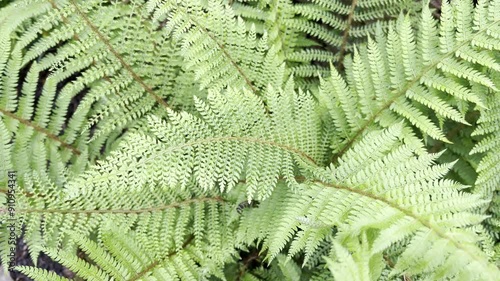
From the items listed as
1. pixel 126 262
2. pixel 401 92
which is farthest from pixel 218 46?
pixel 126 262

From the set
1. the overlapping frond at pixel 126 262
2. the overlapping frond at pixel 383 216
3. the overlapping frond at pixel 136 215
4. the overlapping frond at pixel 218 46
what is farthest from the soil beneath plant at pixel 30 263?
the overlapping frond at pixel 218 46

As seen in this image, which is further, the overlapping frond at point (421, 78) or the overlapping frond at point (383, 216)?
the overlapping frond at point (421, 78)

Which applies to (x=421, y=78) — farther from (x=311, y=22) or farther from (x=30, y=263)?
(x=30, y=263)

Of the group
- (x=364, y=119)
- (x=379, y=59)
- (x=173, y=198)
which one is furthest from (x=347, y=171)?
(x=173, y=198)

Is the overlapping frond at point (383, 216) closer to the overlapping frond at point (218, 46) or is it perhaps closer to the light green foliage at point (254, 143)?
the light green foliage at point (254, 143)

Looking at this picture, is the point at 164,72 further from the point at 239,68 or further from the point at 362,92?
the point at 362,92

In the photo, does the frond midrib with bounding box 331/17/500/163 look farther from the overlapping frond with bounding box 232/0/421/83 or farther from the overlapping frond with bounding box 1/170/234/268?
the overlapping frond with bounding box 1/170/234/268

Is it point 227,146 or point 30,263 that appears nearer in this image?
point 227,146

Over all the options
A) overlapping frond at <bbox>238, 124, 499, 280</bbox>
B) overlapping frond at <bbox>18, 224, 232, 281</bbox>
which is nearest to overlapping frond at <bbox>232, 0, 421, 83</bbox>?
overlapping frond at <bbox>238, 124, 499, 280</bbox>
